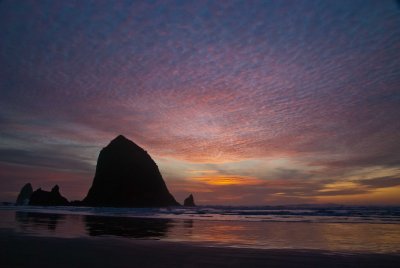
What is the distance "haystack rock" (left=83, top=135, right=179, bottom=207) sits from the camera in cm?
12800

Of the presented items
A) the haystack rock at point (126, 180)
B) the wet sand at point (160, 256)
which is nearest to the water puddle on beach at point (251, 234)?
the wet sand at point (160, 256)

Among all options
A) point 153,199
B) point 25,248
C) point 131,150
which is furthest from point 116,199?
point 25,248

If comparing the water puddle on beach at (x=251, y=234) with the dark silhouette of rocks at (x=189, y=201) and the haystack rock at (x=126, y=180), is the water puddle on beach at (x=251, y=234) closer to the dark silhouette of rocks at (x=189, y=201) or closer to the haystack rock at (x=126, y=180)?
the haystack rock at (x=126, y=180)

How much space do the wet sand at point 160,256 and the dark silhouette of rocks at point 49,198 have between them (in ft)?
415

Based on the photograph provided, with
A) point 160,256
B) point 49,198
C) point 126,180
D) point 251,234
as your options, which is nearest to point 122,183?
point 126,180

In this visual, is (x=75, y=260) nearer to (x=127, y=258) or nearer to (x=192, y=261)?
(x=127, y=258)

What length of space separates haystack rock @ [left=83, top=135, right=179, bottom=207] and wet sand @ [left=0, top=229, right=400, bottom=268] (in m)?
112

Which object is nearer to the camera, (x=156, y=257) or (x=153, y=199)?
(x=156, y=257)

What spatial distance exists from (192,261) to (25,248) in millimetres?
7277

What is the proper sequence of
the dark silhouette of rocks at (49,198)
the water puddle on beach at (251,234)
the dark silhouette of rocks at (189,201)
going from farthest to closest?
the dark silhouette of rocks at (189,201), the dark silhouette of rocks at (49,198), the water puddle on beach at (251,234)

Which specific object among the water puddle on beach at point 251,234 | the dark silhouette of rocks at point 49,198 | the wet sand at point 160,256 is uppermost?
the dark silhouette of rocks at point 49,198

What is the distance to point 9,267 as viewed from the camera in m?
9.70

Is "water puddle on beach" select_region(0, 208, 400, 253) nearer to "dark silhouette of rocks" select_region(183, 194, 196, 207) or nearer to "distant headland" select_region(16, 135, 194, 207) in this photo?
"distant headland" select_region(16, 135, 194, 207)

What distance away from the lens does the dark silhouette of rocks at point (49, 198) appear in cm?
13062
